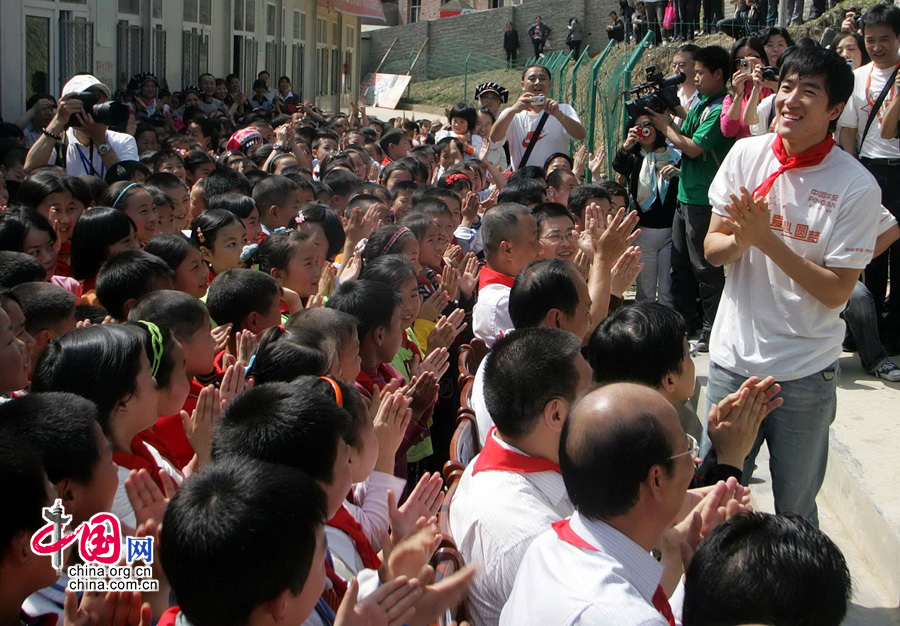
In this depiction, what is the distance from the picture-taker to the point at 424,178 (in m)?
7.70

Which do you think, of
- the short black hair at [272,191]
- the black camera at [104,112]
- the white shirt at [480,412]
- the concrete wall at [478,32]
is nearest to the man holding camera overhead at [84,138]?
the black camera at [104,112]

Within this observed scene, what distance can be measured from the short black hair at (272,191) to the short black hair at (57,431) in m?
3.63

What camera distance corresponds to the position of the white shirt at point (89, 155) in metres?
6.31

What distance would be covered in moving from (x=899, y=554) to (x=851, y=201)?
1.20m

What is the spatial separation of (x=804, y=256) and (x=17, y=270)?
288 centimetres

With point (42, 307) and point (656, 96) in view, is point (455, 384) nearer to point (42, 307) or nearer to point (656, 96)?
point (42, 307)

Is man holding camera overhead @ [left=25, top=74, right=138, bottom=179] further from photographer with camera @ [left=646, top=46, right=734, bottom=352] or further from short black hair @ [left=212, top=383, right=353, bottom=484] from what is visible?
short black hair @ [left=212, top=383, right=353, bottom=484]

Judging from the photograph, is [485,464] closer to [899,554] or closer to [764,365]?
[764,365]

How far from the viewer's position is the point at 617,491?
177cm

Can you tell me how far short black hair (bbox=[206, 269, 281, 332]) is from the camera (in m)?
3.39

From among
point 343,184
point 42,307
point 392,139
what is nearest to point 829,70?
point 42,307

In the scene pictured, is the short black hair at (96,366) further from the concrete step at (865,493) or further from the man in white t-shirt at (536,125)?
the man in white t-shirt at (536,125)

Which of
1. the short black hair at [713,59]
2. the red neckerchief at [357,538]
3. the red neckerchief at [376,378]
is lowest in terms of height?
the red neckerchief at [357,538]

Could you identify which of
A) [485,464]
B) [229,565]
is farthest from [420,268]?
[229,565]
